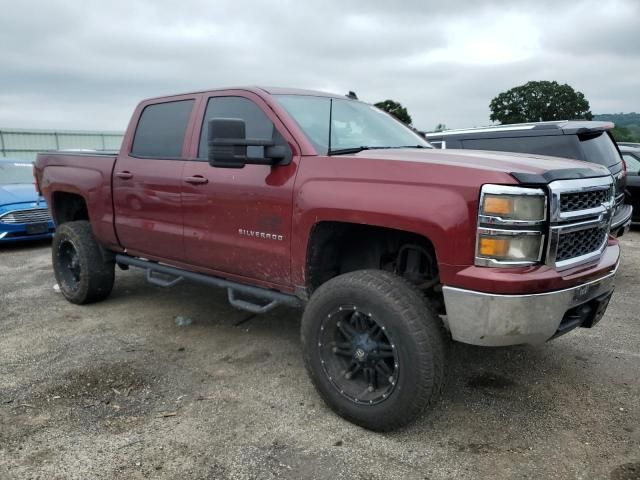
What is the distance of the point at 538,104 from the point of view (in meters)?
42.4

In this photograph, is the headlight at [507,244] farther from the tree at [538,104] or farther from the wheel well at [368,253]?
the tree at [538,104]

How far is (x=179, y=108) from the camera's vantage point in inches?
169

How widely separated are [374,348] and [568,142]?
3.94 m

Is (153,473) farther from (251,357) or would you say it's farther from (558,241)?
(558,241)

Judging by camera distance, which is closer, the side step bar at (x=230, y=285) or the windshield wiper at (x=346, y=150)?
the windshield wiper at (x=346, y=150)

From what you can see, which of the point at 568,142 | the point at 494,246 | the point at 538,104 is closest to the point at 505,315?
the point at 494,246

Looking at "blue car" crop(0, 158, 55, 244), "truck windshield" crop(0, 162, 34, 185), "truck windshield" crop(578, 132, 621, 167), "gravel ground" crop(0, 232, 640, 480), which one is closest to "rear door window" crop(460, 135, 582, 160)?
"truck windshield" crop(578, 132, 621, 167)

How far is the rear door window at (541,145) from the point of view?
18.3 ft

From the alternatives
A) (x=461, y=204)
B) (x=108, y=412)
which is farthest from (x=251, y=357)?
(x=461, y=204)

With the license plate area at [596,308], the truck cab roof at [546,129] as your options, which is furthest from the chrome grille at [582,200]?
the truck cab roof at [546,129]

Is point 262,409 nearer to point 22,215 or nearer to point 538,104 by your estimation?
point 22,215

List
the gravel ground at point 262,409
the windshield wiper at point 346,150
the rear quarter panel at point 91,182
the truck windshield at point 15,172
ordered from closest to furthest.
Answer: the gravel ground at point 262,409 < the windshield wiper at point 346,150 < the rear quarter panel at point 91,182 < the truck windshield at point 15,172

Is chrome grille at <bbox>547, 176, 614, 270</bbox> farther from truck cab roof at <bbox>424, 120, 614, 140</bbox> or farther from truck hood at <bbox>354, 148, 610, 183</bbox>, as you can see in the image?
truck cab roof at <bbox>424, 120, 614, 140</bbox>

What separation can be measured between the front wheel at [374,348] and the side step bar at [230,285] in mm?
444
